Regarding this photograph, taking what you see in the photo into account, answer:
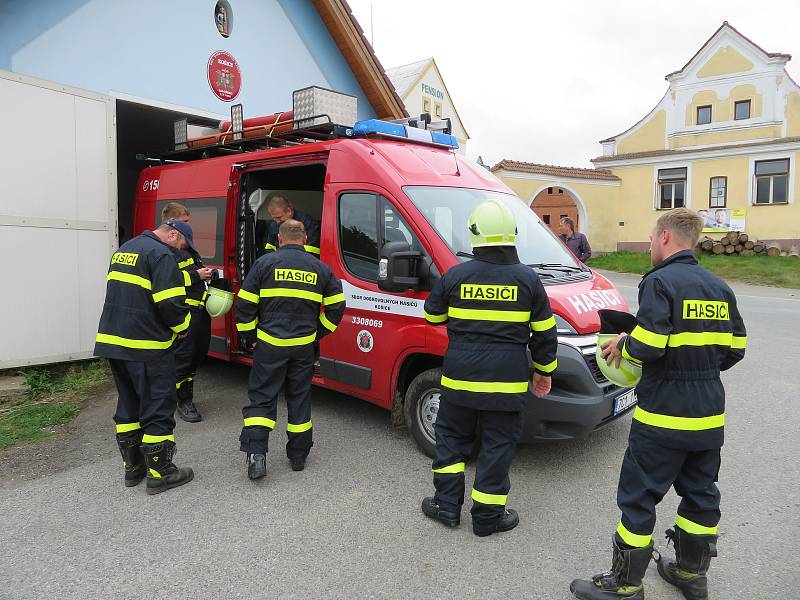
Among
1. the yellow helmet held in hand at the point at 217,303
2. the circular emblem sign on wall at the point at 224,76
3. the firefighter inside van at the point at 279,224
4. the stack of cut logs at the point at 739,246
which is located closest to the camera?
the yellow helmet held in hand at the point at 217,303

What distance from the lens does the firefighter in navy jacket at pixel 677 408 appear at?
2.58 m

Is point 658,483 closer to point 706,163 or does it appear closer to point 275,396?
point 275,396

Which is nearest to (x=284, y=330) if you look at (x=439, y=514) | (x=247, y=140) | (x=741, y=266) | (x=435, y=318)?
(x=435, y=318)

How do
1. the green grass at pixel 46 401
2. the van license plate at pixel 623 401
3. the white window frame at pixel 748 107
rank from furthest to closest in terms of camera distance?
the white window frame at pixel 748 107, the green grass at pixel 46 401, the van license plate at pixel 623 401

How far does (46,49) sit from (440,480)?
6.78 meters

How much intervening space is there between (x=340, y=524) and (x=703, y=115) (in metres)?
29.9

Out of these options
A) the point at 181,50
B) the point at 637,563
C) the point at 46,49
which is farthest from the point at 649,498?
the point at 181,50

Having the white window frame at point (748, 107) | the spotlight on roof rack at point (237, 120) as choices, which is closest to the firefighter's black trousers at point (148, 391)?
the spotlight on roof rack at point (237, 120)

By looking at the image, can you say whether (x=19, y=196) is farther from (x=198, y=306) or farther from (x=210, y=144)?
(x=198, y=306)

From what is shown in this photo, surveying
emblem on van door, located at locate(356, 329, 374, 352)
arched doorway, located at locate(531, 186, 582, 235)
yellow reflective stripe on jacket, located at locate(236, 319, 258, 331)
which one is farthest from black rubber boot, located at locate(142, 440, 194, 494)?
arched doorway, located at locate(531, 186, 582, 235)

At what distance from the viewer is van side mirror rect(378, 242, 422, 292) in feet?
13.0

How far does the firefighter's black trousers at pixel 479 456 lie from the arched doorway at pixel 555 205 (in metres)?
25.0

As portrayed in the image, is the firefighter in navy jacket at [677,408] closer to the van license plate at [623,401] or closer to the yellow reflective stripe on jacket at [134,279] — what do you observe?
the van license plate at [623,401]

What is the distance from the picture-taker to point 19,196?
19.6ft
